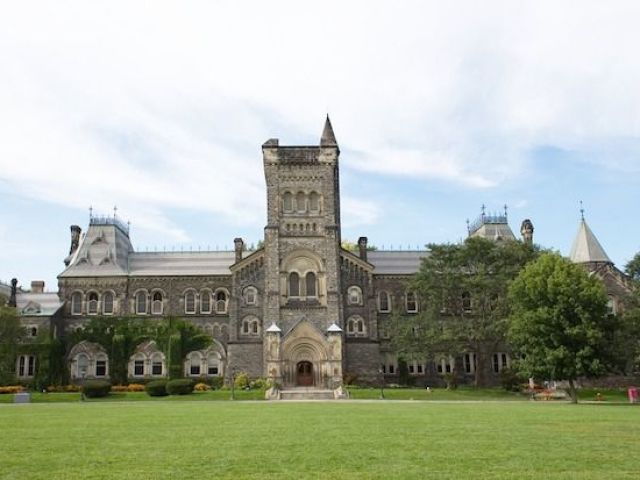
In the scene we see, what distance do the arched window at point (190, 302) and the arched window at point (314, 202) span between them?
13.8 meters

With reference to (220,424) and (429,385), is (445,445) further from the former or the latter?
(429,385)

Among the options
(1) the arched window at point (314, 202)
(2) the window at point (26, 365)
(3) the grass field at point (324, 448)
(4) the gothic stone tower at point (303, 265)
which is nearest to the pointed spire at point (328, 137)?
(4) the gothic stone tower at point (303, 265)

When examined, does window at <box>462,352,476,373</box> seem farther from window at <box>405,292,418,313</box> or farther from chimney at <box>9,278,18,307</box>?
chimney at <box>9,278,18,307</box>

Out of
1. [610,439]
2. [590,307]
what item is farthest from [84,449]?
[590,307]

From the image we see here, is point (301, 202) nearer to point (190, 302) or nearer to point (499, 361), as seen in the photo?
point (190, 302)

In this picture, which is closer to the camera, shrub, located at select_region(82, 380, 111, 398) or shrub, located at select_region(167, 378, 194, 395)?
shrub, located at select_region(82, 380, 111, 398)

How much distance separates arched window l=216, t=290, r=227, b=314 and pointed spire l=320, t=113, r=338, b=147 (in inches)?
649

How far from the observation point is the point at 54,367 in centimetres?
5997

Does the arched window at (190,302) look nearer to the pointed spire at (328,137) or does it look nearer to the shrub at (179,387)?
the shrub at (179,387)

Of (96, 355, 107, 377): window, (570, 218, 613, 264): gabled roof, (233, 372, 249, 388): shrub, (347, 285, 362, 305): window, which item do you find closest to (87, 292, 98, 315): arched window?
(96, 355, 107, 377): window

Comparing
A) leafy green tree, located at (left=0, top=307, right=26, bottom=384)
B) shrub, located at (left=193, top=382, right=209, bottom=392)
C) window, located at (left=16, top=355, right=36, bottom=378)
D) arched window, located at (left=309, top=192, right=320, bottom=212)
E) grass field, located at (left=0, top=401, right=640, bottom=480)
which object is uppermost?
arched window, located at (left=309, top=192, right=320, bottom=212)

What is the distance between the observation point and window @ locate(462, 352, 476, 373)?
207 ft

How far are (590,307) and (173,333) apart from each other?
35.0 m

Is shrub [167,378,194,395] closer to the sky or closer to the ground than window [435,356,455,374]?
closer to the ground
